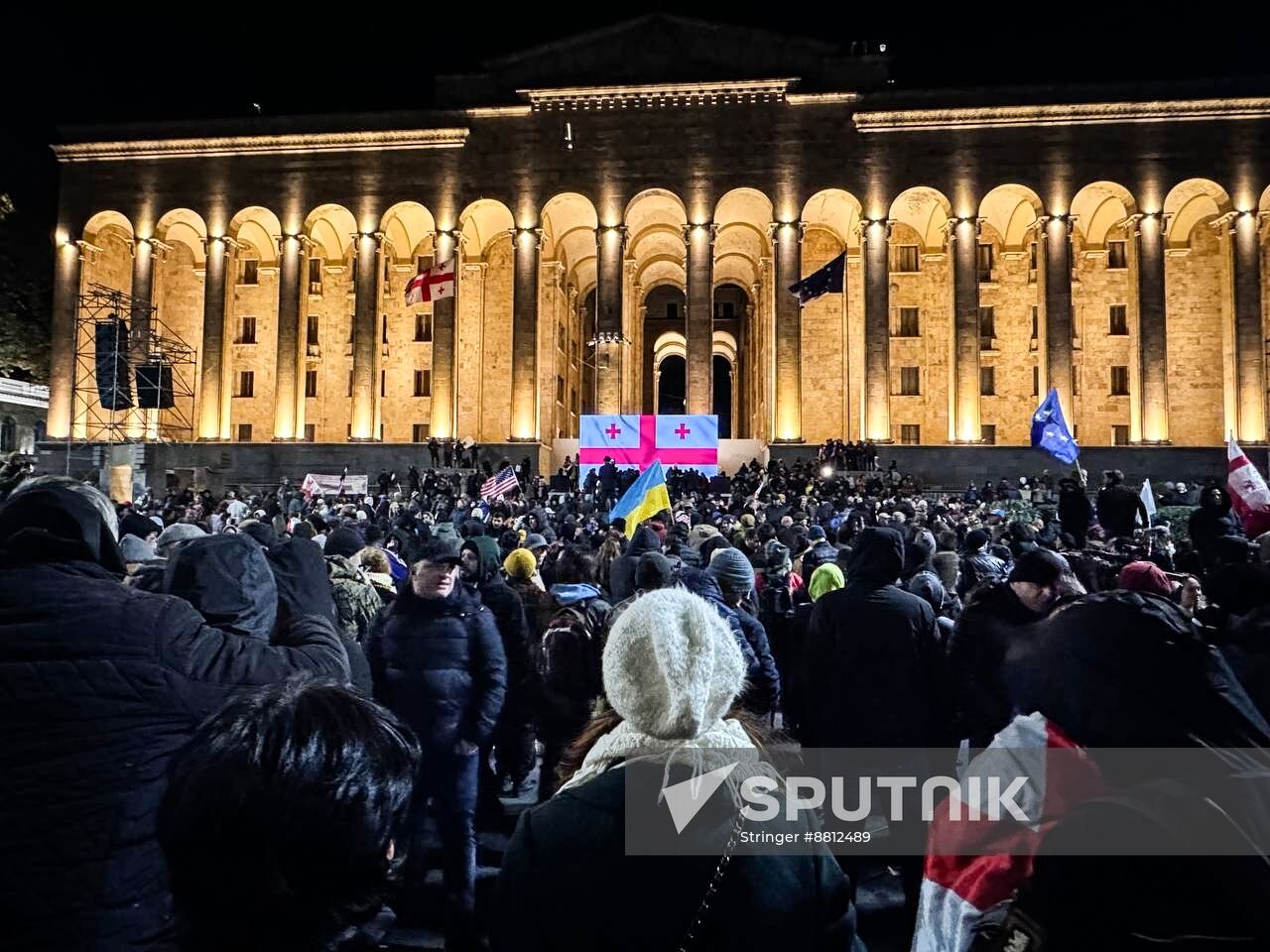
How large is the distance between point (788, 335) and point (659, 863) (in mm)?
31371

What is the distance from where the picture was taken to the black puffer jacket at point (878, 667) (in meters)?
4.24

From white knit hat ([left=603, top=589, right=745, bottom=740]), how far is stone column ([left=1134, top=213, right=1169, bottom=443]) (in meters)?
33.3

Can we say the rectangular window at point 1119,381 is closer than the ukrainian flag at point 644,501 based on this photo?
No

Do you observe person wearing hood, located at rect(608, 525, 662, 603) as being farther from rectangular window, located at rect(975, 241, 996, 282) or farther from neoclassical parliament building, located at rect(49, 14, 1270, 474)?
rectangular window, located at rect(975, 241, 996, 282)

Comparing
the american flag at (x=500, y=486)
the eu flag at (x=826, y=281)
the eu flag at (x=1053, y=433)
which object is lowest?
the american flag at (x=500, y=486)

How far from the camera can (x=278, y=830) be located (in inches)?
52.4

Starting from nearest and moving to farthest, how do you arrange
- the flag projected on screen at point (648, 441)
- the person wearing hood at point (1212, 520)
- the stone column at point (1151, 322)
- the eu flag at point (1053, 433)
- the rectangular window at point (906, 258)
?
1. the person wearing hood at point (1212, 520)
2. the eu flag at point (1053, 433)
3. the flag projected on screen at point (648, 441)
4. the stone column at point (1151, 322)
5. the rectangular window at point (906, 258)

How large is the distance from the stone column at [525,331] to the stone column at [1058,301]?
18697mm

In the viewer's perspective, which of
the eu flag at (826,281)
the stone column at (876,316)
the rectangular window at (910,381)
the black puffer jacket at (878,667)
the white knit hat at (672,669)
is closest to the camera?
the white knit hat at (672,669)

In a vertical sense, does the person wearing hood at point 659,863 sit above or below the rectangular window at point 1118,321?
below

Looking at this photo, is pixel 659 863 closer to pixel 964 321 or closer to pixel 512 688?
pixel 512 688

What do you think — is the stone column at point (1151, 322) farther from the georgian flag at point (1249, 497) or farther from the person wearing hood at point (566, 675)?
the person wearing hood at point (566, 675)

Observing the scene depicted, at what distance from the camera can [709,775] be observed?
67.7 inches

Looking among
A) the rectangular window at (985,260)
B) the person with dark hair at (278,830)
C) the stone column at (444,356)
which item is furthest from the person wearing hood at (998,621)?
the rectangular window at (985,260)
